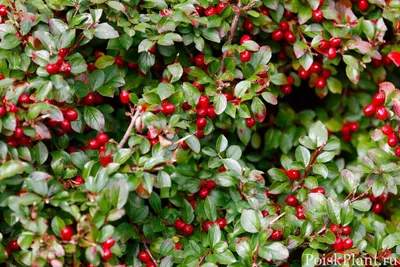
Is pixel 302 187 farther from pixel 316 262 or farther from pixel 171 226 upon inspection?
pixel 171 226

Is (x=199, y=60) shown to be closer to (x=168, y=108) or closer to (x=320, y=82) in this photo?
(x=168, y=108)

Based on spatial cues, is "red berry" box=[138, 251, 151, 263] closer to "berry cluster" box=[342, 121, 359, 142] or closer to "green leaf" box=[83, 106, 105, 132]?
"green leaf" box=[83, 106, 105, 132]

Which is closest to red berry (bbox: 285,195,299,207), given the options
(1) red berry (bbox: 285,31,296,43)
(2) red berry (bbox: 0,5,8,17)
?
(1) red berry (bbox: 285,31,296,43)

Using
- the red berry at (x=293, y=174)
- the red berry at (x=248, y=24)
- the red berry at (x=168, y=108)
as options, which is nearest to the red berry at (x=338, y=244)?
the red berry at (x=293, y=174)

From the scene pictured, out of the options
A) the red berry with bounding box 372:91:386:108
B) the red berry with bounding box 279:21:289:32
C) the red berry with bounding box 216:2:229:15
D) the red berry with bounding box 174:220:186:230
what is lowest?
the red berry with bounding box 174:220:186:230

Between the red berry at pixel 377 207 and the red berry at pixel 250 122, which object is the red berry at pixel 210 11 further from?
the red berry at pixel 377 207

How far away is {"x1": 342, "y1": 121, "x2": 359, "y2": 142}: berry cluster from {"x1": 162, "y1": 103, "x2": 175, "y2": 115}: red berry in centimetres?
99

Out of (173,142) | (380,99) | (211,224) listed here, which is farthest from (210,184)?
(380,99)

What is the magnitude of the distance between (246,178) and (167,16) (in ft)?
1.98

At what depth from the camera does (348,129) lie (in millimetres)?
2477

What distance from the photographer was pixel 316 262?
176 cm

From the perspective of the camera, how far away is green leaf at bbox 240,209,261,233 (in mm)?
1737

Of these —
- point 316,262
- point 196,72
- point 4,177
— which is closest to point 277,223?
point 316,262

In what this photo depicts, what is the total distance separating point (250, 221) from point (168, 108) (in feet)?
1.43
